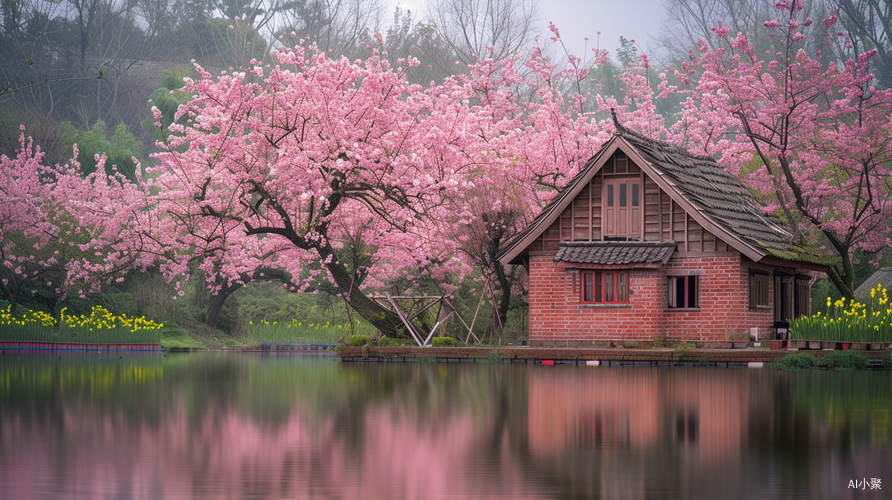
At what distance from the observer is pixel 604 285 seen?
100 feet

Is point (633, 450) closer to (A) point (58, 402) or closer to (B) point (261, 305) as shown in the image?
(A) point (58, 402)

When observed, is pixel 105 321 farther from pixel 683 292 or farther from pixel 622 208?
pixel 683 292

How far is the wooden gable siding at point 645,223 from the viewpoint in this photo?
30.2 metres

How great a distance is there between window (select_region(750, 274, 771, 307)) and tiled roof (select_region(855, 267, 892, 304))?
590 centimetres

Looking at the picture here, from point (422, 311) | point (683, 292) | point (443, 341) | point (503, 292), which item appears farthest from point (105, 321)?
point (683, 292)

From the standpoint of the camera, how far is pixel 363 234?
33250mm

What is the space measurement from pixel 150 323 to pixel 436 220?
12.9 meters

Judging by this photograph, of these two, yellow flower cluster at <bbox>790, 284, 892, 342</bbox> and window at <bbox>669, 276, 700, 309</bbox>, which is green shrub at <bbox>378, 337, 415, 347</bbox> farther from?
yellow flower cluster at <bbox>790, 284, 892, 342</bbox>

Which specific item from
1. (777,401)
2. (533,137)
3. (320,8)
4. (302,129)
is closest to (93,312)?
(302,129)

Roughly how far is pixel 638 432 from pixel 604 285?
18976 millimetres

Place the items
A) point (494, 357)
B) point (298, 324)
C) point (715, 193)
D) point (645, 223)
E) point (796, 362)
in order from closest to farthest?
point (796, 362) < point (494, 357) < point (645, 223) < point (715, 193) < point (298, 324)

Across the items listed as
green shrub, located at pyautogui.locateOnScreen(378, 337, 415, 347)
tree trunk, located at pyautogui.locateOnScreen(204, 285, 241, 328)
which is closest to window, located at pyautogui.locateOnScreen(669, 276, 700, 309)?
green shrub, located at pyautogui.locateOnScreen(378, 337, 415, 347)

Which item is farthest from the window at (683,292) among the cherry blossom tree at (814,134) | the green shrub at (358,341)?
the green shrub at (358,341)

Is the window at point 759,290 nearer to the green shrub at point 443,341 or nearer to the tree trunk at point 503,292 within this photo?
the tree trunk at point 503,292
